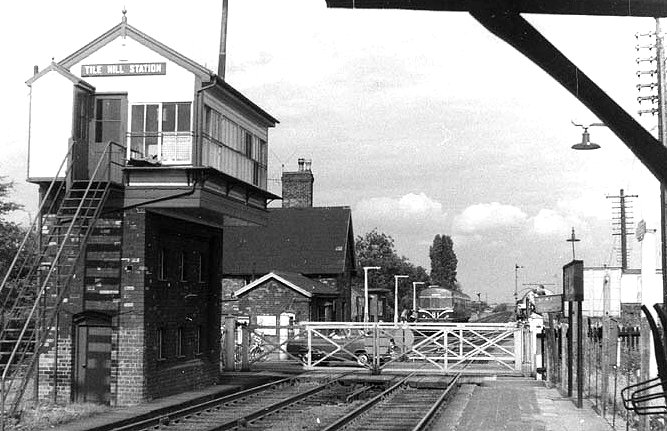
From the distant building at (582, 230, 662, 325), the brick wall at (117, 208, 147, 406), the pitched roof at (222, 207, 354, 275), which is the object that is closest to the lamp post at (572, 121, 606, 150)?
the brick wall at (117, 208, 147, 406)

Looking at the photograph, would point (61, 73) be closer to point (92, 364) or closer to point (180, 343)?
point (92, 364)

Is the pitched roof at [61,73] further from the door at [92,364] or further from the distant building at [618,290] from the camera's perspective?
the distant building at [618,290]

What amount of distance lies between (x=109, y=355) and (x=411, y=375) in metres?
11.0

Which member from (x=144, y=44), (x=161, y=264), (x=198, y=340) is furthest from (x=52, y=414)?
(x=144, y=44)

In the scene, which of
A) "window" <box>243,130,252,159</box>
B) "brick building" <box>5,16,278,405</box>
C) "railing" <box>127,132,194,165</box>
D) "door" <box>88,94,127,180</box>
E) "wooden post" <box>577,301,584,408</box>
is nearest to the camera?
"wooden post" <box>577,301,584,408</box>

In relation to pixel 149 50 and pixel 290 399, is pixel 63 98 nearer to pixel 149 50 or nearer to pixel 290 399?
pixel 149 50

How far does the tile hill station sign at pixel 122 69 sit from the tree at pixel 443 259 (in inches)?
4186

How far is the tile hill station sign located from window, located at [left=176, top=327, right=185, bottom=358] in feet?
21.2

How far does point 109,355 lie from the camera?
748 inches

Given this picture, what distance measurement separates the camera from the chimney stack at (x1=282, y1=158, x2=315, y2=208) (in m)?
56.0

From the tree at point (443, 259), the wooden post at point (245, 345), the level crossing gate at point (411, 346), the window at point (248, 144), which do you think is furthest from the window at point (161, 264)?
the tree at point (443, 259)

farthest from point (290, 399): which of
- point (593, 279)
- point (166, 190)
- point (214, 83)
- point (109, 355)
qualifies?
point (593, 279)

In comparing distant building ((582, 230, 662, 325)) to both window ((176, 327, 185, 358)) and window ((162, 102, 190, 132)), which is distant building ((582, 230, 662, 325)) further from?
window ((162, 102, 190, 132))

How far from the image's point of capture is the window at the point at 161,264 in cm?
1998
